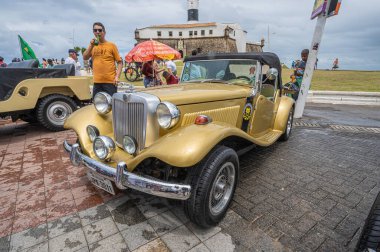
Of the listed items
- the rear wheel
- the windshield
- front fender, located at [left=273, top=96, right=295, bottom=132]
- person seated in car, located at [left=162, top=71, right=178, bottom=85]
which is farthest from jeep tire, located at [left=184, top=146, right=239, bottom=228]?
the rear wheel

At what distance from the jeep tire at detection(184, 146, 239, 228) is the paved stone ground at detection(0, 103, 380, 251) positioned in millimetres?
160

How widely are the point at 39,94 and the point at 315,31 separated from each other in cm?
748

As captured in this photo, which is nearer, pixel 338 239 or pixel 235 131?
pixel 338 239

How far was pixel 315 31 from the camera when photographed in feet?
21.2

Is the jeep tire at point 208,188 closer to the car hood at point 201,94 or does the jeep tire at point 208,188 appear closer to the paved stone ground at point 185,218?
the paved stone ground at point 185,218

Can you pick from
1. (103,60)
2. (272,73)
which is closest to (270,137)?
(272,73)

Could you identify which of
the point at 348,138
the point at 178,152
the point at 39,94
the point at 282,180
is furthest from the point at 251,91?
the point at 39,94

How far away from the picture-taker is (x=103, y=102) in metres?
2.91

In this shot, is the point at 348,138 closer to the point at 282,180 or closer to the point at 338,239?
the point at 282,180

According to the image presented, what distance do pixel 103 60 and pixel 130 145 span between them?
9.15 feet

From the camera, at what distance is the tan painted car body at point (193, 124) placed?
190cm

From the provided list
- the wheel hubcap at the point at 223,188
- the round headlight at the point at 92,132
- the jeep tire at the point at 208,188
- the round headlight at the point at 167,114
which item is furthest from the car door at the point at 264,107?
the round headlight at the point at 92,132

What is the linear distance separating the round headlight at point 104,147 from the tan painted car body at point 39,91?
3.63m

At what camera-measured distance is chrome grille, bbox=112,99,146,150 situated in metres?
2.30
